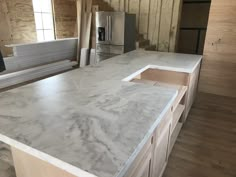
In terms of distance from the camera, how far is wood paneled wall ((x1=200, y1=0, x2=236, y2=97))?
9.91ft

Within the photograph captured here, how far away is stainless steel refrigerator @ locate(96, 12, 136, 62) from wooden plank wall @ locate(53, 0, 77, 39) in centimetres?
204

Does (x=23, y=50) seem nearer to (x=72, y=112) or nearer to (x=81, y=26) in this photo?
(x=81, y=26)

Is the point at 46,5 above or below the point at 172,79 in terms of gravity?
above

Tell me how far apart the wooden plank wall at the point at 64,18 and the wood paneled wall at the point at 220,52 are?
184 inches

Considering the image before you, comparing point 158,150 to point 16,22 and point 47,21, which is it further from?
point 47,21

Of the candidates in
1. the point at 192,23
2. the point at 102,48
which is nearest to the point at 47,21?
the point at 102,48

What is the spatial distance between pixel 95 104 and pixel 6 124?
0.50m

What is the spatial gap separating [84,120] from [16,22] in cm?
497

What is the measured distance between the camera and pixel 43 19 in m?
5.90

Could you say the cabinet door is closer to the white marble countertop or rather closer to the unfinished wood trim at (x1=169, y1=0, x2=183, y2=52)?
the white marble countertop

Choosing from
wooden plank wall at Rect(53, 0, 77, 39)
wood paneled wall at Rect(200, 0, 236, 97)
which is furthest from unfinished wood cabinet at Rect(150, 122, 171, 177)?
wooden plank wall at Rect(53, 0, 77, 39)

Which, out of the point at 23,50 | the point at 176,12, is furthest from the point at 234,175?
the point at 23,50

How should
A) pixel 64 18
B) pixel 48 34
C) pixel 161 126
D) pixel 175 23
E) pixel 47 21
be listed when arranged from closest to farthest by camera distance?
pixel 161 126 → pixel 175 23 → pixel 47 21 → pixel 48 34 → pixel 64 18

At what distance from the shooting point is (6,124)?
3.34 feet
